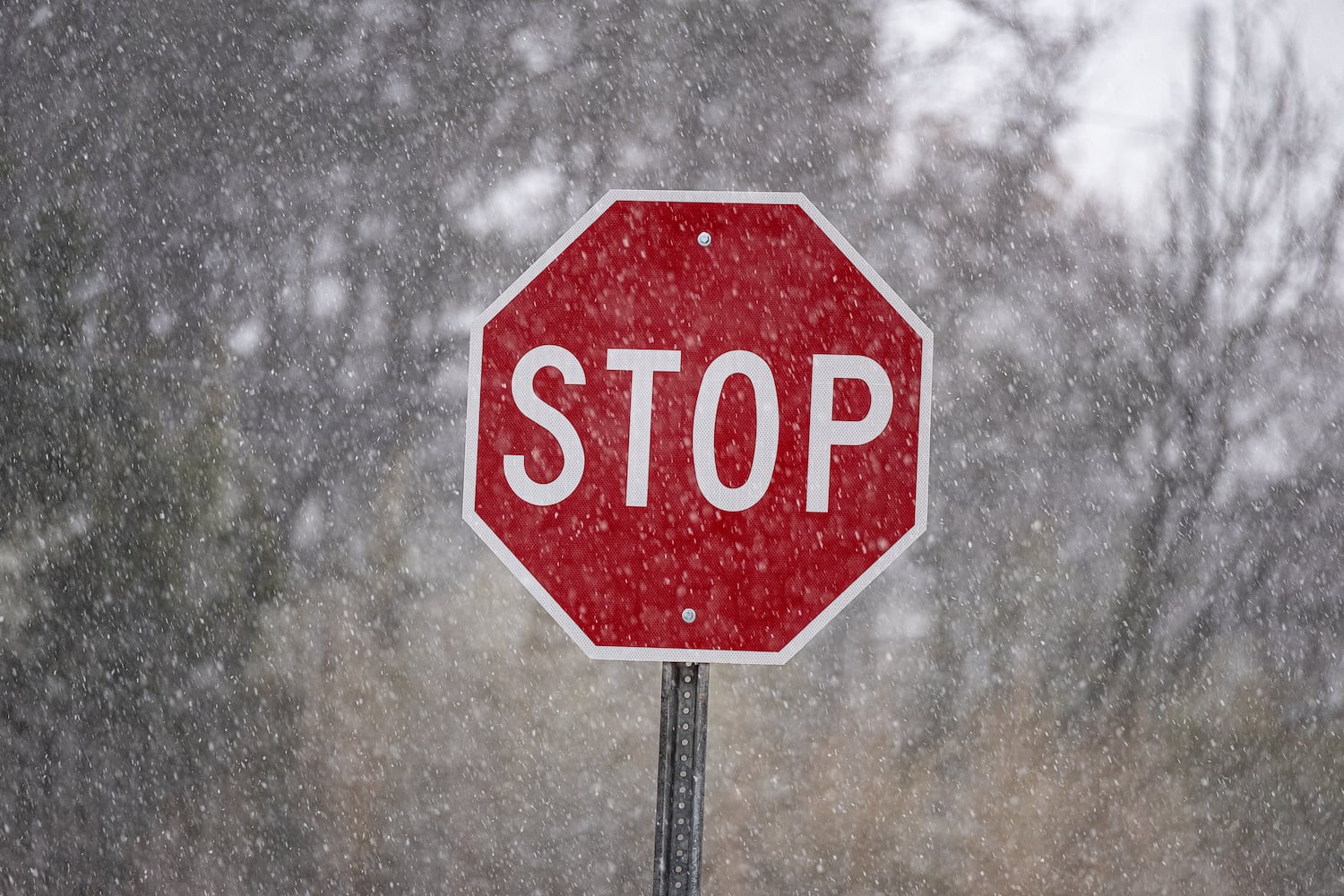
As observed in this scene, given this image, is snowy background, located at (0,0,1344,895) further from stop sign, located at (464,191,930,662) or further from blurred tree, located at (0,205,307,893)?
stop sign, located at (464,191,930,662)

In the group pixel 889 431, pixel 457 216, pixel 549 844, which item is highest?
pixel 457 216

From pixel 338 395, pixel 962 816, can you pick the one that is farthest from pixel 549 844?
pixel 338 395

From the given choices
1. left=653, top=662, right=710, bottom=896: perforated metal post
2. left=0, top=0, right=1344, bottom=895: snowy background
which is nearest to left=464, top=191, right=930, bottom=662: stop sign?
left=653, top=662, right=710, bottom=896: perforated metal post

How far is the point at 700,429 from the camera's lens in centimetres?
66

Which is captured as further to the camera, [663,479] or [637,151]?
[637,151]

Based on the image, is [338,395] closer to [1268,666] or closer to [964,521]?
[964,521]

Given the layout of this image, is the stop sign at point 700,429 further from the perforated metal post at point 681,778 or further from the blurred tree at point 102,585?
the blurred tree at point 102,585

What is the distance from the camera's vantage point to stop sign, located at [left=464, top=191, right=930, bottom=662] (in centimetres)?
66

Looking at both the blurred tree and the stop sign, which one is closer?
the stop sign

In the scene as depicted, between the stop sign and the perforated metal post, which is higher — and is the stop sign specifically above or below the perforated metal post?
above

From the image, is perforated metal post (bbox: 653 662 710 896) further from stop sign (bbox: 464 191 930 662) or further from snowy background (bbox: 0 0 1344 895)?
snowy background (bbox: 0 0 1344 895)

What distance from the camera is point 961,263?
1.69 m

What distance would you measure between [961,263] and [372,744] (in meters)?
1.16

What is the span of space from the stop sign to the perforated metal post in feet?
0.23
